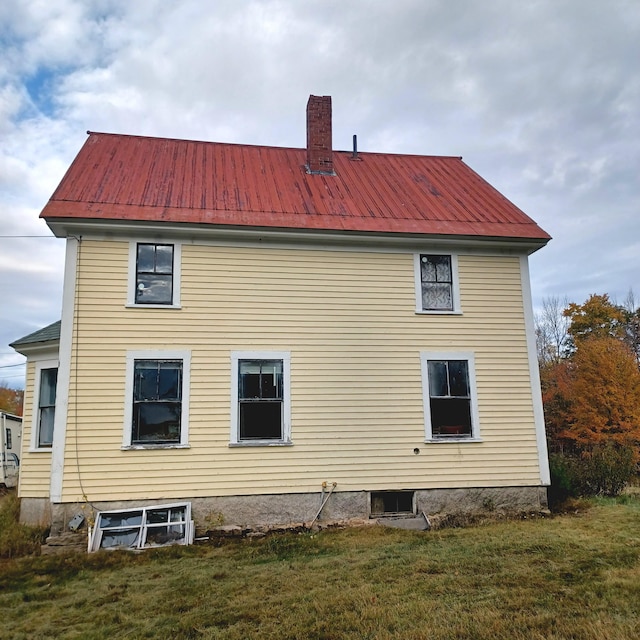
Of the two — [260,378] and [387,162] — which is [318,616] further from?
[387,162]

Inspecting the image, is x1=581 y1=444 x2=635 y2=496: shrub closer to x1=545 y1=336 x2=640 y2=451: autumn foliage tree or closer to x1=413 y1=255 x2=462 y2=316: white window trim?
x1=413 y1=255 x2=462 y2=316: white window trim

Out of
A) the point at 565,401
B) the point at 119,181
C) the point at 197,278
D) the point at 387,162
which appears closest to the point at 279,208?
the point at 197,278

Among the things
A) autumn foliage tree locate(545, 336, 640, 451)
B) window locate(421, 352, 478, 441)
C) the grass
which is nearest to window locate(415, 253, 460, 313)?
window locate(421, 352, 478, 441)

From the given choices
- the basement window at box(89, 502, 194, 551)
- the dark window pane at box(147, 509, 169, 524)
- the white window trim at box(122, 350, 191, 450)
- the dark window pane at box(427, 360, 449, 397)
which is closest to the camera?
the basement window at box(89, 502, 194, 551)

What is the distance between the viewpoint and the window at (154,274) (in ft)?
32.2

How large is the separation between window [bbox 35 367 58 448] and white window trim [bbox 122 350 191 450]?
2.27m

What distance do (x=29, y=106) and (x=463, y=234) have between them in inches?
444

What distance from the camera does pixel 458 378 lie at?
34.8 ft

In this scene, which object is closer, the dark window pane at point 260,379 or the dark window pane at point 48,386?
the dark window pane at point 260,379

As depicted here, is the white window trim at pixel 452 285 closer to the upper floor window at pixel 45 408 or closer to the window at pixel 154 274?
the window at pixel 154 274

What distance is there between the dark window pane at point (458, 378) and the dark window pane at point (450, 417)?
0.52 feet

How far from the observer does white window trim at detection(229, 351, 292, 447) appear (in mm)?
9633

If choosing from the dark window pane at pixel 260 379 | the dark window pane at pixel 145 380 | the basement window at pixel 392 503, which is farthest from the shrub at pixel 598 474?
the dark window pane at pixel 145 380

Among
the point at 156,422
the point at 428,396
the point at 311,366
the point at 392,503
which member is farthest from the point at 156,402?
the point at 428,396
